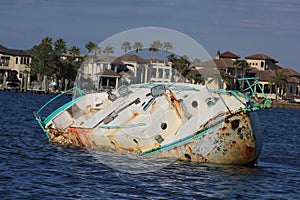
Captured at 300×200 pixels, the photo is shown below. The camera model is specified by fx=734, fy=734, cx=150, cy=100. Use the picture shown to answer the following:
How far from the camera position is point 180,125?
29188mm

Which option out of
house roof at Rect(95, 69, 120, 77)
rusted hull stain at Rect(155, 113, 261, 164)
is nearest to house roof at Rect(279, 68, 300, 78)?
house roof at Rect(95, 69, 120, 77)

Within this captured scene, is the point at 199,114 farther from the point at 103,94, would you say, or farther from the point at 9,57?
the point at 9,57

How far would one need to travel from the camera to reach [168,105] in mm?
29969

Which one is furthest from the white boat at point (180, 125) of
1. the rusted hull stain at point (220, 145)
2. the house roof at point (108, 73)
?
the house roof at point (108, 73)

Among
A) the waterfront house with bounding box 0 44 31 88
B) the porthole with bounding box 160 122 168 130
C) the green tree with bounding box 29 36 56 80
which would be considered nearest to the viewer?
the porthole with bounding box 160 122 168 130

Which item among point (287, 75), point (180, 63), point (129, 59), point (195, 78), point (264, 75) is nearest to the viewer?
point (180, 63)

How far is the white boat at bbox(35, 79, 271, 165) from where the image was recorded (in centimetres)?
2836

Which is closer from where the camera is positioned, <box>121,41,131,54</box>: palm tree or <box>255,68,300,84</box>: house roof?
<box>121,41,131,54</box>: palm tree

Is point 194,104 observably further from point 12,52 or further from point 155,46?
point 12,52

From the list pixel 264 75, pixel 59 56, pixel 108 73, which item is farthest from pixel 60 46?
pixel 108 73

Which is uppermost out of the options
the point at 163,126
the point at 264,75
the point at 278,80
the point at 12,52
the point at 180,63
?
the point at 12,52

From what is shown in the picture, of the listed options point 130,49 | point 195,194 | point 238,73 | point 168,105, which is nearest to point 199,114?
point 168,105

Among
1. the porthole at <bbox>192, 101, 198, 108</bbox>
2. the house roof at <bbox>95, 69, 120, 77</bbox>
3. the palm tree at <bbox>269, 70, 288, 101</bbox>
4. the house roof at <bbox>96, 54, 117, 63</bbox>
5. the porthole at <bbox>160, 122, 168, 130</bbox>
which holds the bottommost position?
the porthole at <bbox>160, 122, 168, 130</bbox>

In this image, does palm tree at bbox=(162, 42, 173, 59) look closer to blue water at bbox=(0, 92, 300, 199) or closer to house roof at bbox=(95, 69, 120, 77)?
blue water at bbox=(0, 92, 300, 199)
